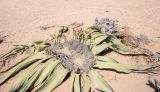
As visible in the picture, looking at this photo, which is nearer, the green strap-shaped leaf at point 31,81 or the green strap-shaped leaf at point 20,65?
the green strap-shaped leaf at point 31,81

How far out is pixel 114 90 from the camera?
8.40ft

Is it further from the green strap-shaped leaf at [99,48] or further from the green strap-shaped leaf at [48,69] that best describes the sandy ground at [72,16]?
the green strap-shaped leaf at [48,69]

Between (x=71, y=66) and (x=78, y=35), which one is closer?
(x=71, y=66)

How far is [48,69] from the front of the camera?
8.71 ft

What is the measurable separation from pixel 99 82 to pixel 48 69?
1.87 ft

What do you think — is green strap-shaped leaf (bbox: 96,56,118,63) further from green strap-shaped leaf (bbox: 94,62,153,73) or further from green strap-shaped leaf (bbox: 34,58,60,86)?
green strap-shaped leaf (bbox: 34,58,60,86)

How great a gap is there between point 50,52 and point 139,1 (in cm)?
203

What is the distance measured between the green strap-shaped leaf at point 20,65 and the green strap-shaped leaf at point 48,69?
14cm

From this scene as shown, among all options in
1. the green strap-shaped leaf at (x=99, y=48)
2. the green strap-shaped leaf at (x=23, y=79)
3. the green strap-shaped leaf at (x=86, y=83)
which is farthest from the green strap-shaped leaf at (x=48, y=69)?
the green strap-shaped leaf at (x=99, y=48)

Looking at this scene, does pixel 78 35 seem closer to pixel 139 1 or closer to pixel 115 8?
pixel 115 8

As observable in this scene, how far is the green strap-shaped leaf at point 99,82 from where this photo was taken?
2.48 m

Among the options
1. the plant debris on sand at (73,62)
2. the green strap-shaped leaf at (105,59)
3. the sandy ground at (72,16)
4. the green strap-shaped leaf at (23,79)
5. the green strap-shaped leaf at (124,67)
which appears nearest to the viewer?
the green strap-shaped leaf at (23,79)

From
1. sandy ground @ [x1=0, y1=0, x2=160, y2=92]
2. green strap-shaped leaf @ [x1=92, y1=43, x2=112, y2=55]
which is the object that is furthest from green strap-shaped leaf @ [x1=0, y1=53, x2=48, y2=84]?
green strap-shaped leaf @ [x1=92, y1=43, x2=112, y2=55]

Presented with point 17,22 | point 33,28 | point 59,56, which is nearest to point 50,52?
point 59,56
